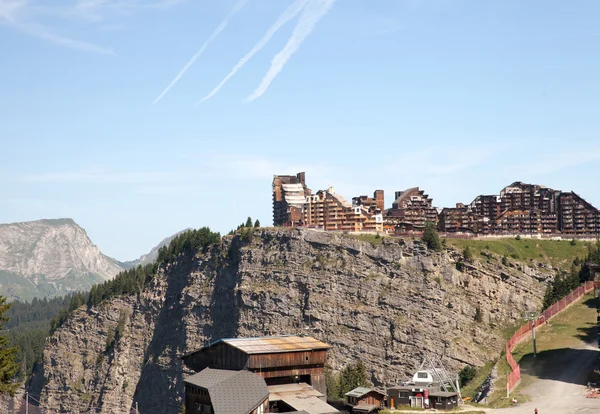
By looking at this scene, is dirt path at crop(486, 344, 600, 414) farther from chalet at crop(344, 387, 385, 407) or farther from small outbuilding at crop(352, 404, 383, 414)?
chalet at crop(344, 387, 385, 407)

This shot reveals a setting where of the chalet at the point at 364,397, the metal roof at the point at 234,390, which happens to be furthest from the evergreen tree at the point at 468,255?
the metal roof at the point at 234,390

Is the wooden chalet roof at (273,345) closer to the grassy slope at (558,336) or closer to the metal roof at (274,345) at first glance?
the metal roof at (274,345)

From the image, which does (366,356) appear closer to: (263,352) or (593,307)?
(593,307)

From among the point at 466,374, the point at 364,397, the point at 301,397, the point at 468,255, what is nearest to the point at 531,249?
the point at 468,255

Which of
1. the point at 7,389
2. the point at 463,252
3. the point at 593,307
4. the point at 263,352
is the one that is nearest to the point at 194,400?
the point at 263,352

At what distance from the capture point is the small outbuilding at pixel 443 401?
86125 mm

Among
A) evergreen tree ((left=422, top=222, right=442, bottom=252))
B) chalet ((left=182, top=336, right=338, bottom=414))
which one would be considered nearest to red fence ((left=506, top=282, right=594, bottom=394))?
chalet ((left=182, top=336, right=338, bottom=414))

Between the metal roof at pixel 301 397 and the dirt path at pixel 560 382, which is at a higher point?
the dirt path at pixel 560 382

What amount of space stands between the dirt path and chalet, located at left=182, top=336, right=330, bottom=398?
23246 mm

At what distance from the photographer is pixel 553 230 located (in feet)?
655

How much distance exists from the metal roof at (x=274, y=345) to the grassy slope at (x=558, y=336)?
22.4 meters

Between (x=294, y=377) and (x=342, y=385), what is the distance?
42918 mm

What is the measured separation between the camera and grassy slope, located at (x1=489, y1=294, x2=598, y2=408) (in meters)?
93.7

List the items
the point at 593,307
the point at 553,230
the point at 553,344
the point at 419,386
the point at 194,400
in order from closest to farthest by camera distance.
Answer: the point at 194,400 < the point at 419,386 < the point at 553,344 < the point at 593,307 < the point at 553,230
